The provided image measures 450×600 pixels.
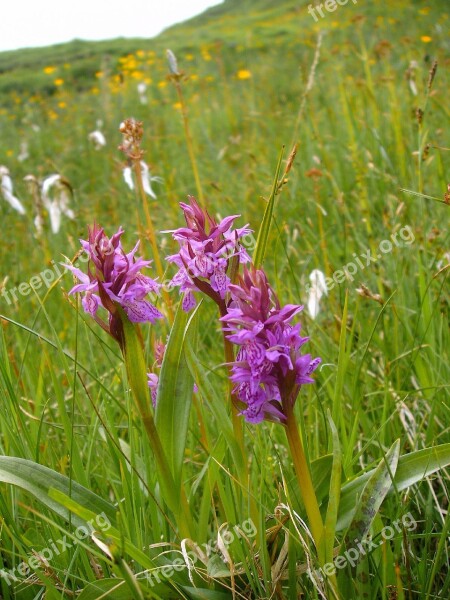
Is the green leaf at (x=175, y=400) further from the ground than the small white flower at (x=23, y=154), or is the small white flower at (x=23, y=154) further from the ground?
the small white flower at (x=23, y=154)

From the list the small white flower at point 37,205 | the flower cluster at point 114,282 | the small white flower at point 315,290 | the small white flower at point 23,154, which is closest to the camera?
the flower cluster at point 114,282

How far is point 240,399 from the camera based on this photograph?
0.91 m

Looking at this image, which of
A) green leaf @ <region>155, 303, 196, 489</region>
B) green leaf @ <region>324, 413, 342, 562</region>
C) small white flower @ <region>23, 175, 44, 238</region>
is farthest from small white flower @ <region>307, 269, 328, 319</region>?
small white flower @ <region>23, 175, 44, 238</region>

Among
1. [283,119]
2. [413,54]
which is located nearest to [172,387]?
[283,119]

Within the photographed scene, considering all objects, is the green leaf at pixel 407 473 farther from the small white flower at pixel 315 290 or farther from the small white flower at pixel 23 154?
the small white flower at pixel 23 154

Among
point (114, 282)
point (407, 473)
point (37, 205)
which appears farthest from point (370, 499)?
point (37, 205)

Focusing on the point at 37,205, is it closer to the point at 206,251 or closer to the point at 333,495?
the point at 206,251

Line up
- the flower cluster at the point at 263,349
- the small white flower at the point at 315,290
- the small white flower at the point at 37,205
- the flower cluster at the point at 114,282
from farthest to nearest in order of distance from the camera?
the small white flower at the point at 37,205 < the small white flower at the point at 315,290 < the flower cluster at the point at 114,282 < the flower cluster at the point at 263,349

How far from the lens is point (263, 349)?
851mm

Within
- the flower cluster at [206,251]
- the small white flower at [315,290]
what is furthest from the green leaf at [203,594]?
the small white flower at [315,290]

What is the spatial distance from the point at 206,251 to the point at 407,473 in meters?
0.46

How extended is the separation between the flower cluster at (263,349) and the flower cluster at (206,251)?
7 centimetres

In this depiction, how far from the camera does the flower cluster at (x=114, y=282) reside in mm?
968

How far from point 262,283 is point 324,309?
4.71ft
